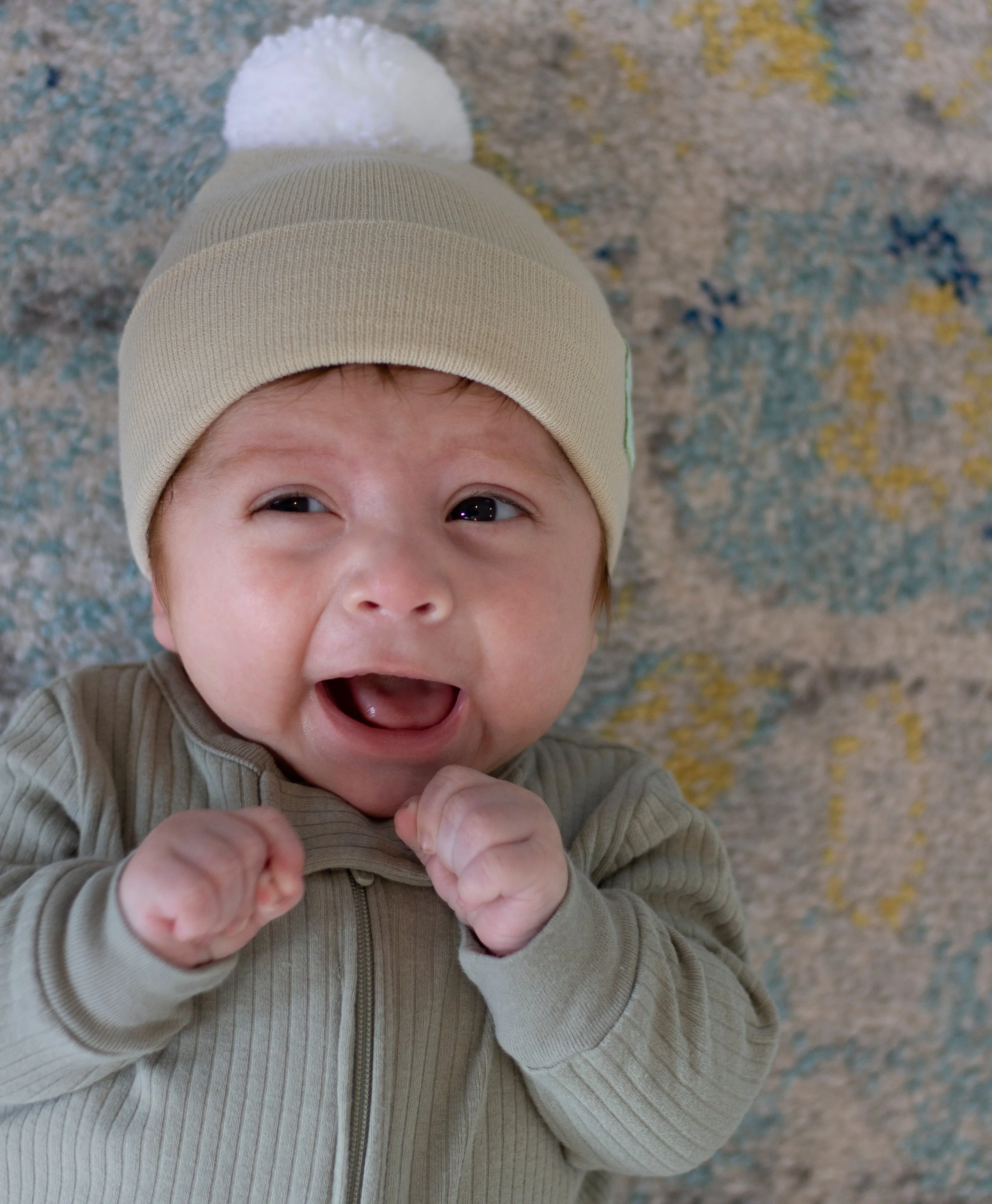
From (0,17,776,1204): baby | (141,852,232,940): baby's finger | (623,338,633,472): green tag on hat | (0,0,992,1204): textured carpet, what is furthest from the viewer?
(0,0,992,1204): textured carpet

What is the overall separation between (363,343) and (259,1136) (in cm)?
63

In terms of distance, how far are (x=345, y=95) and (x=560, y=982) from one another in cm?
83

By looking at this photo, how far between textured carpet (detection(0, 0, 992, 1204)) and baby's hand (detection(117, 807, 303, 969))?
0.59 meters

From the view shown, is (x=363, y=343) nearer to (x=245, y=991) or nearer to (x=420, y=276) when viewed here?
(x=420, y=276)

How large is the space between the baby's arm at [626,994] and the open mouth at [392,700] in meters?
0.14

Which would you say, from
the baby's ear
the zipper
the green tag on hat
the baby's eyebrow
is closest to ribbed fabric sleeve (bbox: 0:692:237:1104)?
the zipper

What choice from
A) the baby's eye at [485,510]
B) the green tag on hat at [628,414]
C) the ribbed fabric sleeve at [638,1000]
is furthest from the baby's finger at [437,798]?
the green tag on hat at [628,414]

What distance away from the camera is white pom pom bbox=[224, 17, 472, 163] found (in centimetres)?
107

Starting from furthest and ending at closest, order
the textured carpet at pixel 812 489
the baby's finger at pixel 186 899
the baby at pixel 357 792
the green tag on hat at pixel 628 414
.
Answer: the textured carpet at pixel 812 489 → the green tag on hat at pixel 628 414 → the baby at pixel 357 792 → the baby's finger at pixel 186 899

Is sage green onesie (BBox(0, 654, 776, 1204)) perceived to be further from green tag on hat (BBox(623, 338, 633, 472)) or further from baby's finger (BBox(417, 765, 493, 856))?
green tag on hat (BBox(623, 338, 633, 472))

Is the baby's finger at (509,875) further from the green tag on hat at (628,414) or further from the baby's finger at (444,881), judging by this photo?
the green tag on hat at (628,414)

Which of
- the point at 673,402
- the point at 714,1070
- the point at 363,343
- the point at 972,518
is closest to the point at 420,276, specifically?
the point at 363,343

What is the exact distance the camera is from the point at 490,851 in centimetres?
81

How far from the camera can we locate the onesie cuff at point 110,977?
2.54 ft
